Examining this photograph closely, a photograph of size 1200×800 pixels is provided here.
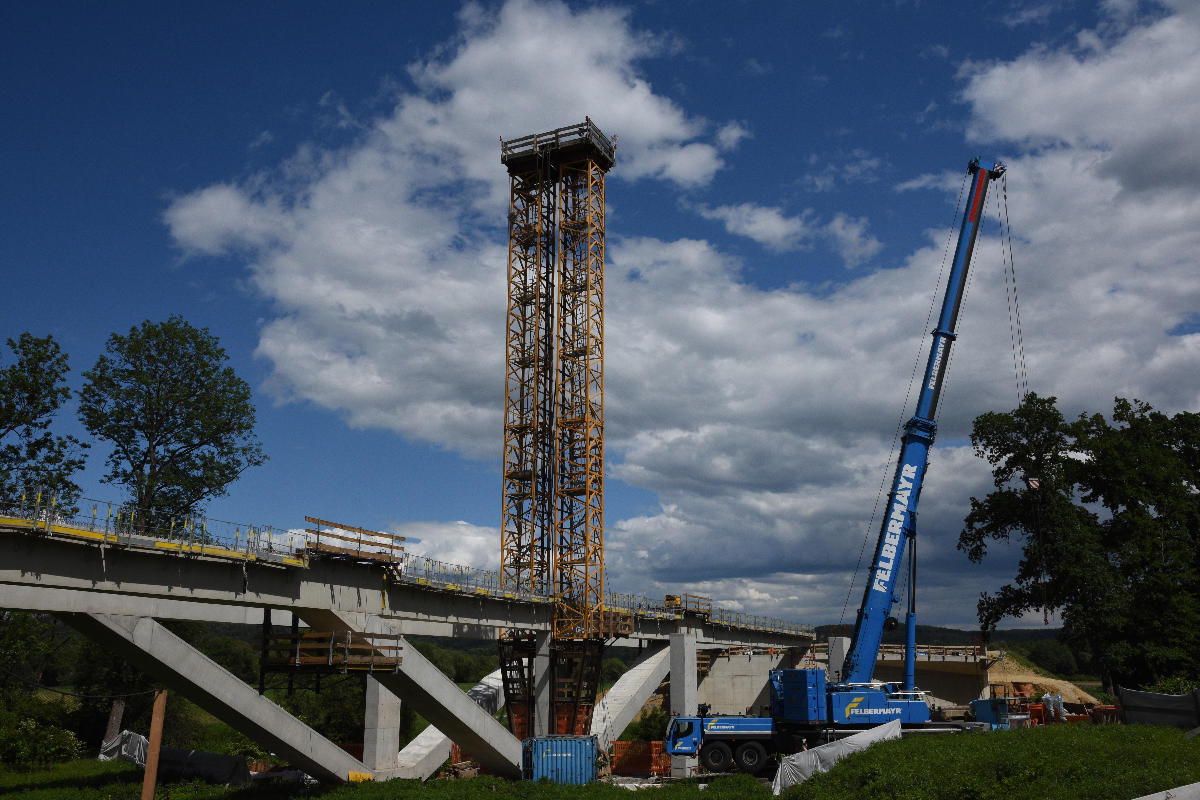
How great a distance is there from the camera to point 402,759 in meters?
40.8

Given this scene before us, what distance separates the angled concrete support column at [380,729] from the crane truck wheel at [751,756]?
49.3ft

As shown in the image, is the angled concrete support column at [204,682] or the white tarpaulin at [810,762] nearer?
the angled concrete support column at [204,682]

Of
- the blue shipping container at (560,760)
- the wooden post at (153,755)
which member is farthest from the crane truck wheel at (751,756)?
the wooden post at (153,755)

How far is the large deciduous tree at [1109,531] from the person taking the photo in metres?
53.4

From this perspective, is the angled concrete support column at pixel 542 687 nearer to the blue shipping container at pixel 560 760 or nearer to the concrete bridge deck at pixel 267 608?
the concrete bridge deck at pixel 267 608

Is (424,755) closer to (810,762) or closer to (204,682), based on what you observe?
(204,682)

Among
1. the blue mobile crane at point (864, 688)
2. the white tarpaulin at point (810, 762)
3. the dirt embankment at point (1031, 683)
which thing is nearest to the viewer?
the white tarpaulin at point (810, 762)

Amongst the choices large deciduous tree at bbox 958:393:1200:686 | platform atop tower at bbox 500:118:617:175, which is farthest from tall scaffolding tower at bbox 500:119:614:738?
large deciduous tree at bbox 958:393:1200:686

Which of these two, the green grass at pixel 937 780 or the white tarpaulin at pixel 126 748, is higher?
the green grass at pixel 937 780

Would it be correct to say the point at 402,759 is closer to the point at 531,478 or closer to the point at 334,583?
the point at 334,583

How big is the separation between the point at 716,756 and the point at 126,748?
3325cm

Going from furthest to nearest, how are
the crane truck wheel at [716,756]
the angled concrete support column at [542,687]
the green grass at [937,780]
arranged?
1. the angled concrete support column at [542,687]
2. the crane truck wheel at [716,756]
3. the green grass at [937,780]

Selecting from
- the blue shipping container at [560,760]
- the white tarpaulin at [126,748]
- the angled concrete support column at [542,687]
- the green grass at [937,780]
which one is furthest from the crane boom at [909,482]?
the white tarpaulin at [126,748]

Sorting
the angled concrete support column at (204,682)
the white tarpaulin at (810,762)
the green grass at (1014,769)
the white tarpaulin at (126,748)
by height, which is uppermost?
the angled concrete support column at (204,682)
